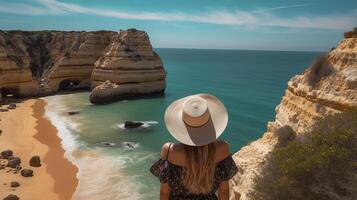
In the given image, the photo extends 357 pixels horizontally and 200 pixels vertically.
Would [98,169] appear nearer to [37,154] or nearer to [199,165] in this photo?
[37,154]

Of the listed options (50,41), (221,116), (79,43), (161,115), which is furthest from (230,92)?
(221,116)

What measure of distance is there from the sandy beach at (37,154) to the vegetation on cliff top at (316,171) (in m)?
11.5

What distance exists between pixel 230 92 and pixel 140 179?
3555 centimetres

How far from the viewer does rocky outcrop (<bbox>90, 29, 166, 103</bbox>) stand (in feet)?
146

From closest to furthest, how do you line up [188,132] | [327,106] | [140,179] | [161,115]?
1. [188,132]
2. [327,106]
3. [140,179]
4. [161,115]

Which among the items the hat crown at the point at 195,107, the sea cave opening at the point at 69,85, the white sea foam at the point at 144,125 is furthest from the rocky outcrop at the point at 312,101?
the sea cave opening at the point at 69,85

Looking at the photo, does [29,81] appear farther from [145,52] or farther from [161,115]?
[161,115]

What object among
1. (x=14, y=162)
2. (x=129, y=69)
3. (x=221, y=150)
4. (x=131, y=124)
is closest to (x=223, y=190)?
(x=221, y=150)

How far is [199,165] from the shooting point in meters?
3.67

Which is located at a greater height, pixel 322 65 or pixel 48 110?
pixel 322 65

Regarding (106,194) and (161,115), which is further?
(161,115)

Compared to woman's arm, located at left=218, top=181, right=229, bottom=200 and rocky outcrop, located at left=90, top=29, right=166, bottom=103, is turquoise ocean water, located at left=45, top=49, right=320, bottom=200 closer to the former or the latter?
rocky outcrop, located at left=90, top=29, right=166, bottom=103

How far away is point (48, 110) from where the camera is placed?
37531mm

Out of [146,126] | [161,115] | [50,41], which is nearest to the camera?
[146,126]
